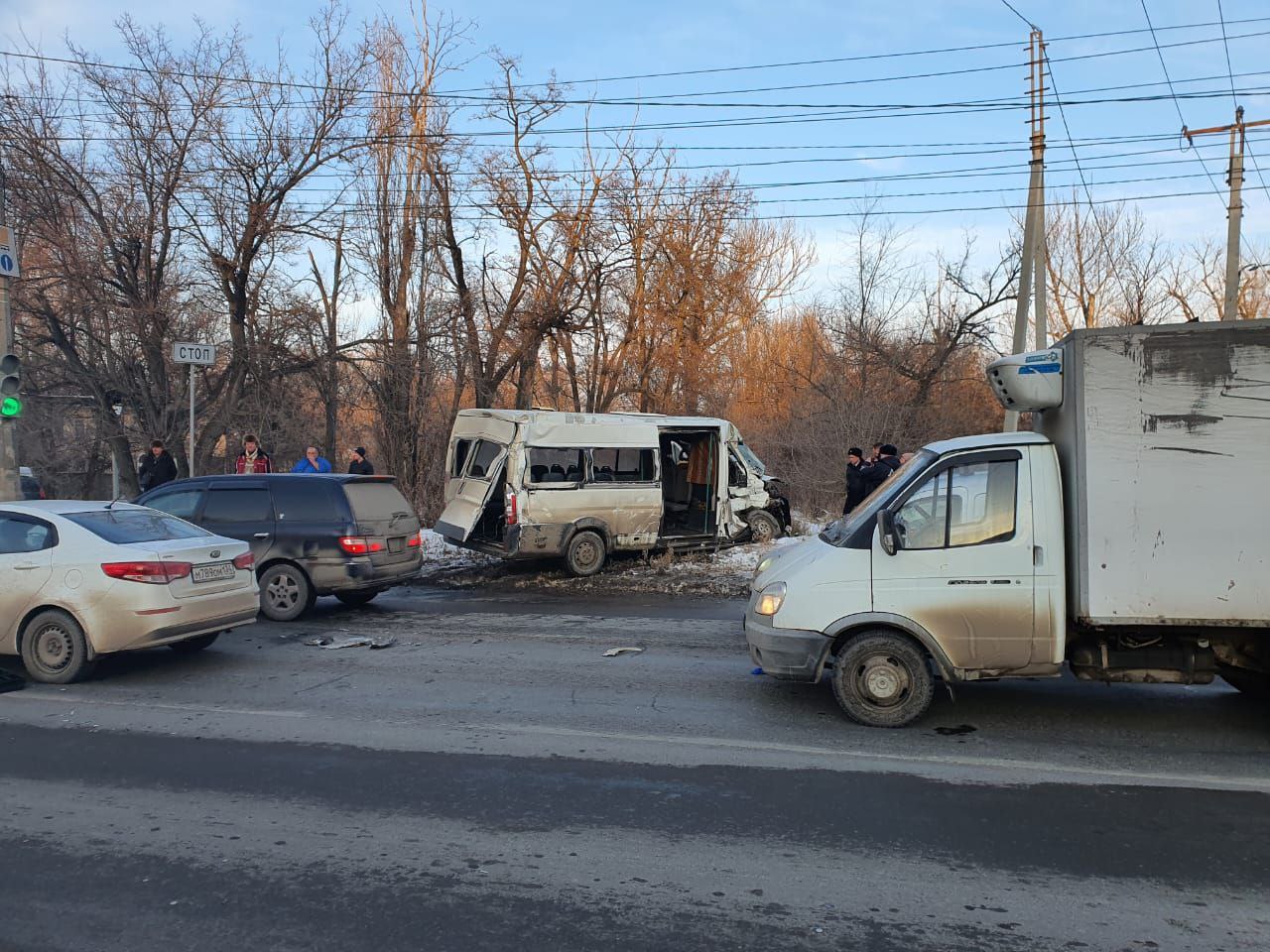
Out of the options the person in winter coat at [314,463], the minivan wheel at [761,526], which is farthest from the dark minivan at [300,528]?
the minivan wheel at [761,526]

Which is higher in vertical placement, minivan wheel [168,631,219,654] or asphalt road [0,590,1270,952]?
minivan wheel [168,631,219,654]

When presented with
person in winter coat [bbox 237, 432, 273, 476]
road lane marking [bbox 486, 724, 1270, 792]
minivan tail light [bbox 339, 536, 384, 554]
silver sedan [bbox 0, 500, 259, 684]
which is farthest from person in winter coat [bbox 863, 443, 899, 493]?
person in winter coat [bbox 237, 432, 273, 476]

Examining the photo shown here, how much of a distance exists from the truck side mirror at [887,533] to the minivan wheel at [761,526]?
1038cm

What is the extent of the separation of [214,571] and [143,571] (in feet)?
2.16

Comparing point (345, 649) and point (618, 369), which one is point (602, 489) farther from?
point (618, 369)

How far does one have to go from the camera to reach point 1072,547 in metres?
6.10

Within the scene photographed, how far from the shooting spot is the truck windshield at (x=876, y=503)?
6527 mm

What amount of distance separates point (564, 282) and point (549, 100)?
4604 mm

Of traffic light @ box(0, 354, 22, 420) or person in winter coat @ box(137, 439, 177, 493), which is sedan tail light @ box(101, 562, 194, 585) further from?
person in winter coat @ box(137, 439, 177, 493)

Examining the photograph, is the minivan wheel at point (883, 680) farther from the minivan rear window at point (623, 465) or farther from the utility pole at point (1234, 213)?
the utility pole at point (1234, 213)

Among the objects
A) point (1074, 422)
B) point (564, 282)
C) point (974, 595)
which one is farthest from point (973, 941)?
point (564, 282)

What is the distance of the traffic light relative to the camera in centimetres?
1270

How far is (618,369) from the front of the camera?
82.4ft

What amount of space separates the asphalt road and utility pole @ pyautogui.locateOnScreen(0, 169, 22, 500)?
706cm
